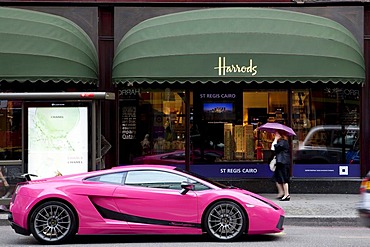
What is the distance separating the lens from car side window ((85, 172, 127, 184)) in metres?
10.3

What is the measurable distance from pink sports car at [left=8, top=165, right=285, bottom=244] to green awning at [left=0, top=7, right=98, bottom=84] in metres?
4.97

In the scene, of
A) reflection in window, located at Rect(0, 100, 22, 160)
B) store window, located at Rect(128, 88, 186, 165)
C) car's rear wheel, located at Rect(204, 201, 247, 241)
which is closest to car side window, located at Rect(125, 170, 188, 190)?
car's rear wheel, located at Rect(204, 201, 247, 241)

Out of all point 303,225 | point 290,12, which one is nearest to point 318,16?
point 290,12

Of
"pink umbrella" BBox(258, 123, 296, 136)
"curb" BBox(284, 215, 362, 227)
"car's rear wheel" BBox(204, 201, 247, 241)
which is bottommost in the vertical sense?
"curb" BBox(284, 215, 362, 227)

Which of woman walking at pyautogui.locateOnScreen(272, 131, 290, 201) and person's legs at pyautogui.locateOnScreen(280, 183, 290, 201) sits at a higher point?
woman walking at pyautogui.locateOnScreen(272, 131, 290, 201)

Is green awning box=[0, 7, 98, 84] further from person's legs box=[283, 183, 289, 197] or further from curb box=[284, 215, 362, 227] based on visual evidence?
curb box=[284, 215, 362, 227]

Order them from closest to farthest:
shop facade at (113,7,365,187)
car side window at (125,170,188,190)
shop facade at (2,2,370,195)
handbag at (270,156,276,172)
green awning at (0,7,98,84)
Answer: car side window at (125,170,188,190) < green awning at (0,7,98,84) < handbag at (270,156,276,172) < shop facade at (2,2,370,195) < shop facade at (113,7,365,187)

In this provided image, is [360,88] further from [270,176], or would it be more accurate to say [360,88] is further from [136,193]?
[136,193]

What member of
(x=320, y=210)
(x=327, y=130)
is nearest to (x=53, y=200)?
(x=320, y=210)

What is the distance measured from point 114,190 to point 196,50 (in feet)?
18.8

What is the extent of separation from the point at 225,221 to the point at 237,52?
226 inches

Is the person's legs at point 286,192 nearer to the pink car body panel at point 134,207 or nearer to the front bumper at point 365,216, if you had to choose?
the pink car body panel at point 134,207

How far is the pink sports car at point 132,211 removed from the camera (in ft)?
32.8

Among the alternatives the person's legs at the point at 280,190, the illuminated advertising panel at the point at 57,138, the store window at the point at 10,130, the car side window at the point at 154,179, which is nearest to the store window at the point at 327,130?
the person's legs at the point at 280,190
